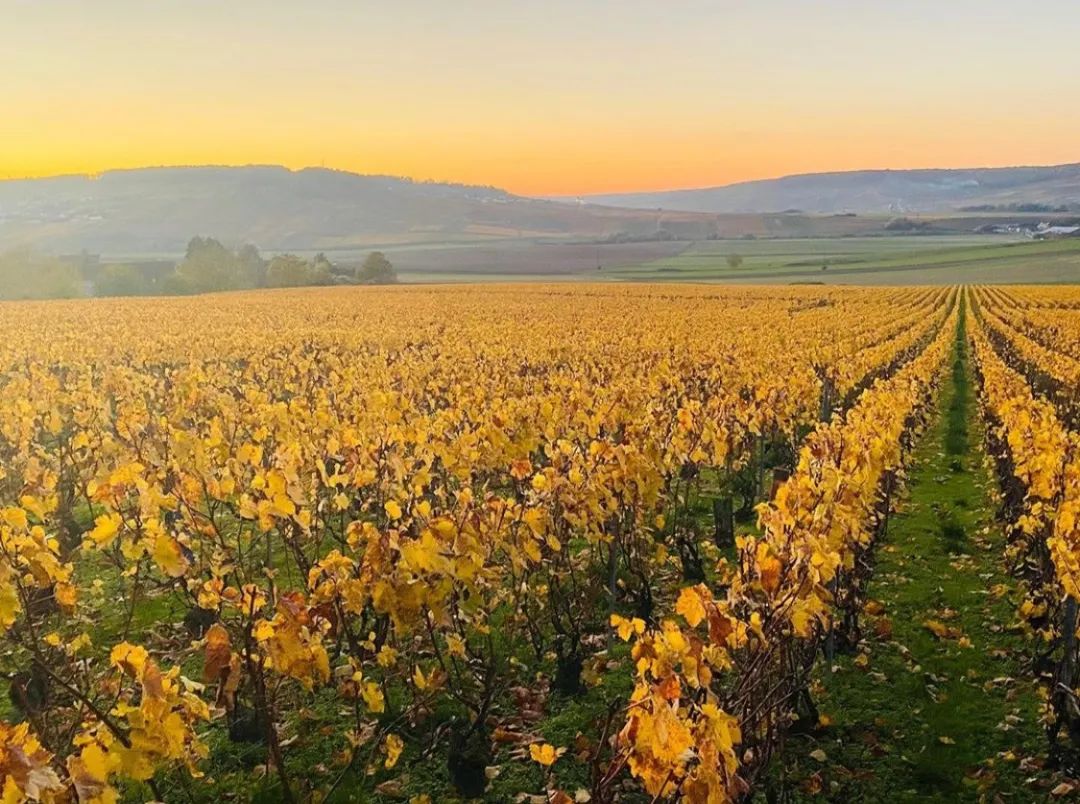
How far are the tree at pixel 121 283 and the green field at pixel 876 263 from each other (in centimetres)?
5335

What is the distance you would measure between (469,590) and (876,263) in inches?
4644

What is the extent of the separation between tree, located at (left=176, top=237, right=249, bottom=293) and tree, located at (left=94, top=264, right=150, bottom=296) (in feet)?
13.2

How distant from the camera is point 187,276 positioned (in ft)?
281

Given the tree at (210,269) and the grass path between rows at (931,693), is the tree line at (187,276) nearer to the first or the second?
the tree at (210,269)

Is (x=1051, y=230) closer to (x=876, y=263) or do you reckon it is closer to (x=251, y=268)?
(x=876, y=263)

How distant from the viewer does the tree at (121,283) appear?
83438mm

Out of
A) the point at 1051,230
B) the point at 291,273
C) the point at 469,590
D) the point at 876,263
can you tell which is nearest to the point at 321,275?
the point at 291,273

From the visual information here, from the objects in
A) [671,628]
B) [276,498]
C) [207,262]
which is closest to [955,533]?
[671,628]

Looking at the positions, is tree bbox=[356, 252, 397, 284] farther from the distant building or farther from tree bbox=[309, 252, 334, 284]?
the distant building

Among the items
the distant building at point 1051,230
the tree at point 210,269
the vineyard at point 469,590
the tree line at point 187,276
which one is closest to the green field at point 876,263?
the distant building at point 1051,230

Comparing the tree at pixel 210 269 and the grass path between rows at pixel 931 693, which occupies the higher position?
the tree at pixel 210 269

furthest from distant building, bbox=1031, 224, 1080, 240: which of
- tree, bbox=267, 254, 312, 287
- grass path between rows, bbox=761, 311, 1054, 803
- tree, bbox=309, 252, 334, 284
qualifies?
grass path between rows, bbox=761, 311, 1054, 803

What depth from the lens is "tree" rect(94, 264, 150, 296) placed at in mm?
83438

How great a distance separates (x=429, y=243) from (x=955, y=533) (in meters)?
186
